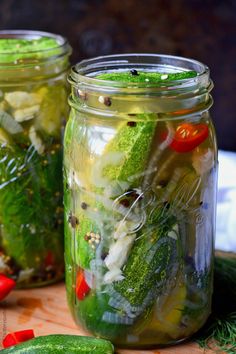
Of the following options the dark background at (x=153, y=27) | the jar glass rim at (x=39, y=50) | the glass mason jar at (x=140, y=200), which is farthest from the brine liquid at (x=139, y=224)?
the dark background at (x=153, y=27)

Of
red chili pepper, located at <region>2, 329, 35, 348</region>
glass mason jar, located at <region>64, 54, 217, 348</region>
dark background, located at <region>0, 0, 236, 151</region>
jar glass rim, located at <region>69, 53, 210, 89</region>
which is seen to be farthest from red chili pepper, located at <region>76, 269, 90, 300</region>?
dark background, located at <region>0, 0, 236, 151</region>

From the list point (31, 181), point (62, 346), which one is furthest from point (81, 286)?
point (31, 181)

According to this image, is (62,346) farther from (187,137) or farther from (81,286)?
(187,137)

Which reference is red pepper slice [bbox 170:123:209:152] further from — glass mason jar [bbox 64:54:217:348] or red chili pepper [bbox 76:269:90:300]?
red chili pepper [bbox 76:269:90:300]

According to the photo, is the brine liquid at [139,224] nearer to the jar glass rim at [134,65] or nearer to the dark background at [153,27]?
the jar glass rim at [134,65]

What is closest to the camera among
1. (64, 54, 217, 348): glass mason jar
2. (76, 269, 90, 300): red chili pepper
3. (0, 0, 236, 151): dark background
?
(64, 54, 217, 348): glass mason jar

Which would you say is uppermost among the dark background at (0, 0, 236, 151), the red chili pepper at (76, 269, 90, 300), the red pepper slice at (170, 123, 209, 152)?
the red pepper slice at (170, 123, 209, 152)

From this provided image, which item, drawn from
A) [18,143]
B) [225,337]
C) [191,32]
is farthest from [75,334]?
[191,32]
